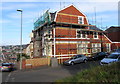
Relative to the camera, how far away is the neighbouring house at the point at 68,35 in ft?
85.6

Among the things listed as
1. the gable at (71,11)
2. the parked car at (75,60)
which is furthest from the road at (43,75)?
the gable at (71,11)

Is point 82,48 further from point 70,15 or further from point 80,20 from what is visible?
point 70,15

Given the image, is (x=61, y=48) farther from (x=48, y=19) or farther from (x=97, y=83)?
(x=97, y=83)

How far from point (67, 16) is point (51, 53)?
7915 millimetres

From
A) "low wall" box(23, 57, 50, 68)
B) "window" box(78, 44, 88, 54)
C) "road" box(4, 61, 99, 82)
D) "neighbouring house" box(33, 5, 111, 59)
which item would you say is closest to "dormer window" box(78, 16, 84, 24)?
"neighbouring house" box(33, 5, 111, 59)

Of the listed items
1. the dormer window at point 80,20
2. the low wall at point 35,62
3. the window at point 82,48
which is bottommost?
the low wall at point 35,62

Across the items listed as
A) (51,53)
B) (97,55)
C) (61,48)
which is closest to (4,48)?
(51,53)

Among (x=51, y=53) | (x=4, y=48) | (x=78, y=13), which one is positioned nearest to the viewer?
(x=51, y=53)

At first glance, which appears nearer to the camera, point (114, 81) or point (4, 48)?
point (114, 81)

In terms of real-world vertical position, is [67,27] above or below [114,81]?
above

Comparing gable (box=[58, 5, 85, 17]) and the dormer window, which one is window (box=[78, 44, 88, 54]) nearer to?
the dormer window

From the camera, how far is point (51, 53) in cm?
2653

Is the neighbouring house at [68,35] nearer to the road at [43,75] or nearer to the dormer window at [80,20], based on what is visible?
the dormer window at [80,20]

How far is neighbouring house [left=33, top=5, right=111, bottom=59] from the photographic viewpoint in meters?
26.1
